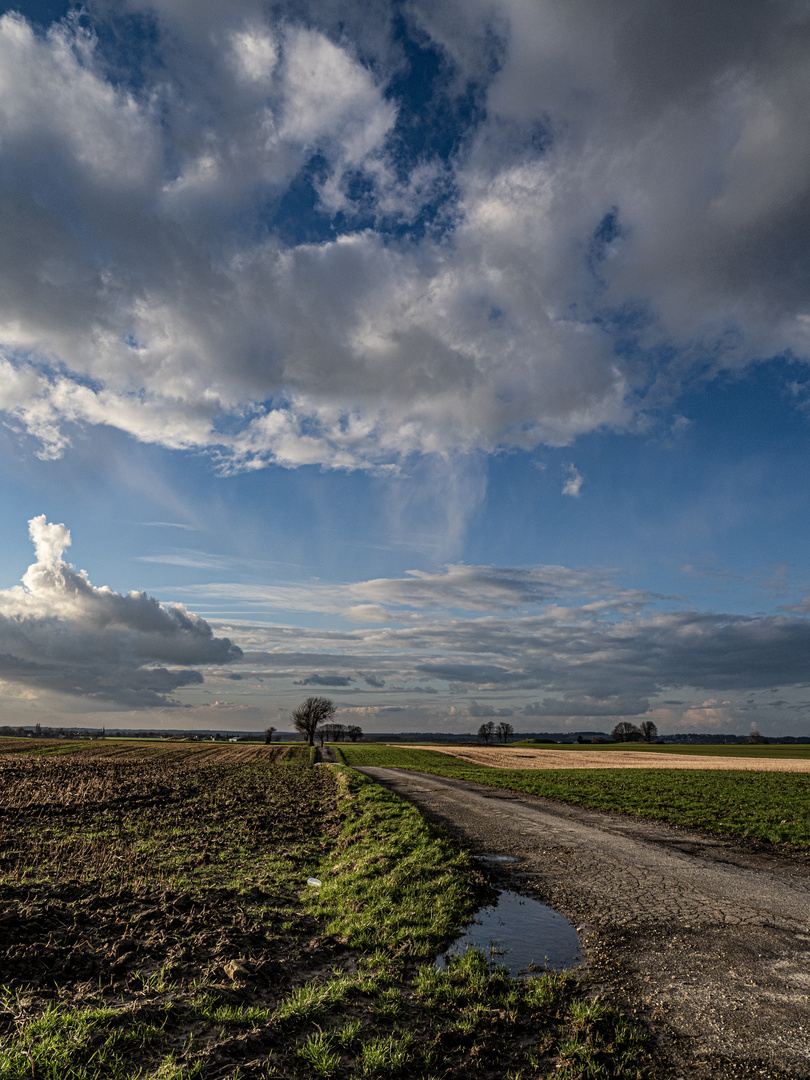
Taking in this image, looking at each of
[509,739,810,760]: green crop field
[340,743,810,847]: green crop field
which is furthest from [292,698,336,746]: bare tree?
[340,743,810,847]: green crop field

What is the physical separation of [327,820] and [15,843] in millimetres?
10796

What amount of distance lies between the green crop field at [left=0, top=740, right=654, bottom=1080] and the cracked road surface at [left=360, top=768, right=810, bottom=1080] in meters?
0.74

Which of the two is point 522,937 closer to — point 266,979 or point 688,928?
point 688,928

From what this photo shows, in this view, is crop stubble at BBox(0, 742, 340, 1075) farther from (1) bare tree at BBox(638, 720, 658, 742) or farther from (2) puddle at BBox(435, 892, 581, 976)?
(1) bare tree at BBox(638, 720, 658, 742)

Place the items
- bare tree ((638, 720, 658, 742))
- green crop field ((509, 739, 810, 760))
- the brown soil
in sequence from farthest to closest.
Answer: bare tree ((638, 720, 658, 742))
green crop field ((509, 739, 810, 760))
the brown soil

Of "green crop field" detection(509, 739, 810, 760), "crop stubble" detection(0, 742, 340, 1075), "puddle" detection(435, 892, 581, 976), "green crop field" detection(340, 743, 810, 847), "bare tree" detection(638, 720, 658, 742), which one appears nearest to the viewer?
"crop stubble" detection(0, 742, 340, 1075)

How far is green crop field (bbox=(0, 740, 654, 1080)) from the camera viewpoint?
5.65 metres

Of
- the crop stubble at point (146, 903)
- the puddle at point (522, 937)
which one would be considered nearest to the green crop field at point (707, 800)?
the puddle at point (522, 937)

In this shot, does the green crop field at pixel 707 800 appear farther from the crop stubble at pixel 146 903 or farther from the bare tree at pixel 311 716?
the bare tree at pixel 311 716

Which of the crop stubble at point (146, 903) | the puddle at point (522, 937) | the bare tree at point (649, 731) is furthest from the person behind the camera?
the bare tree at point (649, 731)

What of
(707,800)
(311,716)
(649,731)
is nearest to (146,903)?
(707,800)

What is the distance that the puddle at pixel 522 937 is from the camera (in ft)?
27.4

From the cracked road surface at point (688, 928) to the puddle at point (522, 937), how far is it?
386 mm

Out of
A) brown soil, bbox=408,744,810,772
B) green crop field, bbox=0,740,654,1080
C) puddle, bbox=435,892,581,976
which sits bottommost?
brown soil, bbox=408,744,810,772
